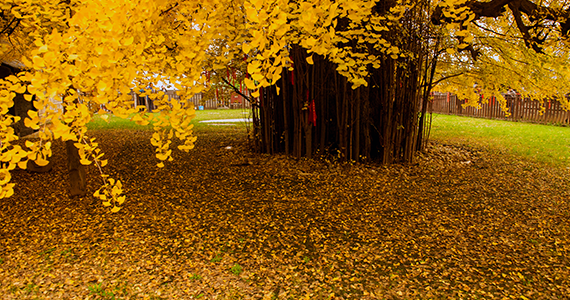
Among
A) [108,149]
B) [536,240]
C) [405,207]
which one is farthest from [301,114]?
[108,149]

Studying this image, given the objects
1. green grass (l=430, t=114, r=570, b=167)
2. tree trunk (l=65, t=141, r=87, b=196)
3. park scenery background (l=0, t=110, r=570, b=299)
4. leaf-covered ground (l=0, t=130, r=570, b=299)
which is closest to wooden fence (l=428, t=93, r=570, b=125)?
green grass (l=430, t=114, r=570, b=167)

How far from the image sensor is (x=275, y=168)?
5.11 metres

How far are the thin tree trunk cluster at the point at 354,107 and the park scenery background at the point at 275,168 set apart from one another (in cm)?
3

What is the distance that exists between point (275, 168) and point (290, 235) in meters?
2.00

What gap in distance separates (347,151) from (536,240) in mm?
2735

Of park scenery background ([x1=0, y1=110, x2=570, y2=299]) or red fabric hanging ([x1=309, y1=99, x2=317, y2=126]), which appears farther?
red fabric hanging ([x1=309, y1=99, x2=317, y2=126])

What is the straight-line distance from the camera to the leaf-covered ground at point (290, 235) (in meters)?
2.47

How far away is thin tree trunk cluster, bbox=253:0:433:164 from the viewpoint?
5.05 metres

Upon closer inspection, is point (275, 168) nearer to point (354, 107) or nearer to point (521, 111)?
point (354, 107)

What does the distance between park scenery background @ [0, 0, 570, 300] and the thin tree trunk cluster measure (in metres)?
0.03

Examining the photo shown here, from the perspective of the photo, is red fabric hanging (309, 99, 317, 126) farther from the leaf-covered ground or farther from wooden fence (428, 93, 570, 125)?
wooden fence (428, 93, 570, 125)

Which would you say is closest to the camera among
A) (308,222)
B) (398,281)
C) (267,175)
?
(398,281)

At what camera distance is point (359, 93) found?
197 inches

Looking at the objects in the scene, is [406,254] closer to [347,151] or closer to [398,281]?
[398,281]
